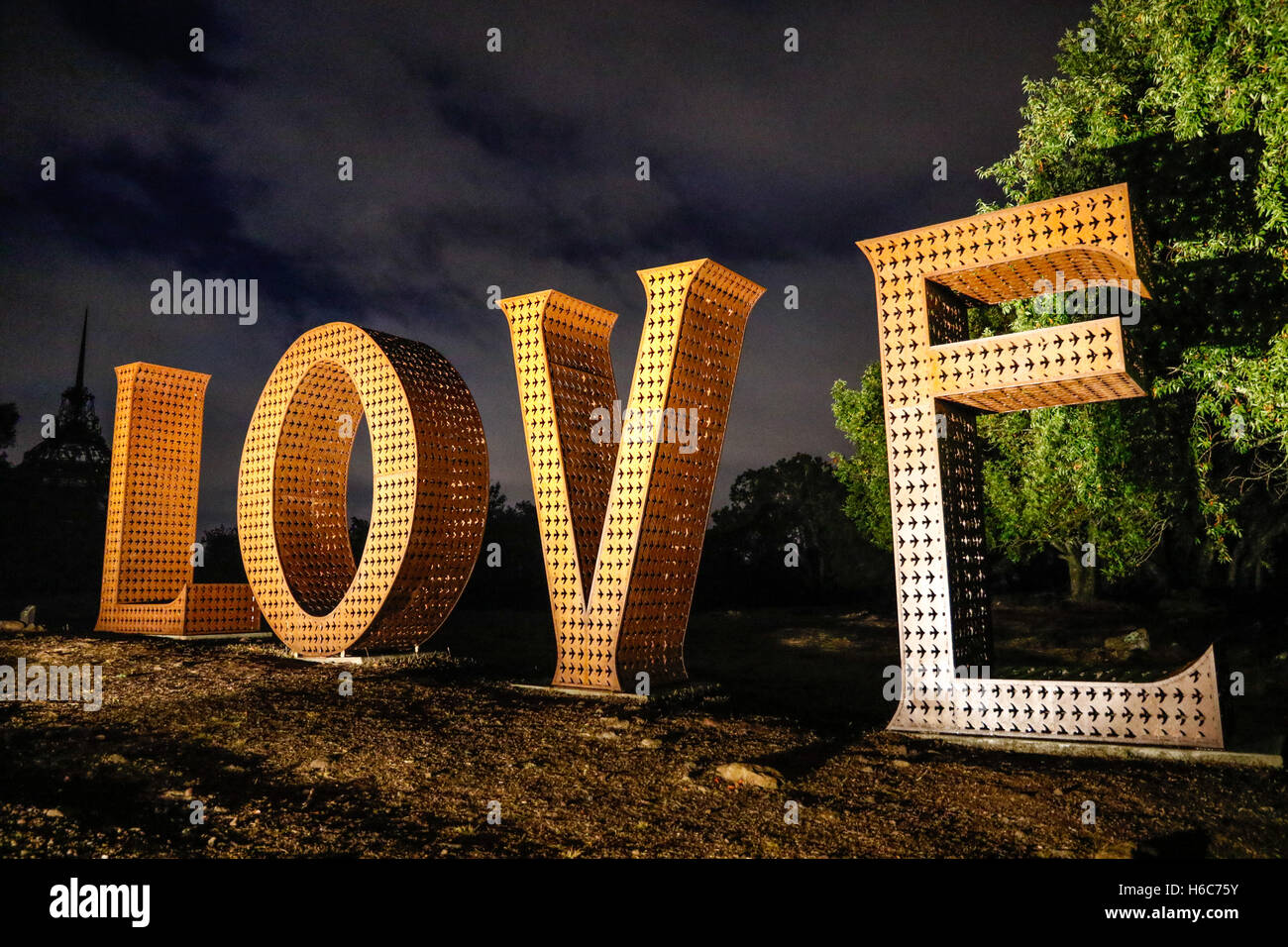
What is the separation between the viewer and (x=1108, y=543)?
1348 cm

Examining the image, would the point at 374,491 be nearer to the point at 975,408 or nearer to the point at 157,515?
the point at 157,515

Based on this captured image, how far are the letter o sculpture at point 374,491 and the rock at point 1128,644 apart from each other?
1154 cm

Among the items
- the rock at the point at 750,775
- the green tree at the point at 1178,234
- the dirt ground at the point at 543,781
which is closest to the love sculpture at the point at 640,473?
the dirt ground at the point at 543,781

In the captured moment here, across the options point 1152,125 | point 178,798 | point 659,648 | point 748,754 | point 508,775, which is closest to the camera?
point 178,798

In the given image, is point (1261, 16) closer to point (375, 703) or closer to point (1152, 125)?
point (1152, 125)

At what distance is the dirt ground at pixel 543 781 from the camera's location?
4863mm

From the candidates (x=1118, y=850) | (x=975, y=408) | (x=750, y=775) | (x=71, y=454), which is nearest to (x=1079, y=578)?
(x=975, y=408)

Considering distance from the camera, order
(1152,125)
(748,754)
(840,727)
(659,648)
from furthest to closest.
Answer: (1152,125)
(659,648)
(840,727)
(748,754)

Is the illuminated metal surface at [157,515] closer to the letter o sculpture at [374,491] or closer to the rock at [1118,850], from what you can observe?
the letter o sculpture at [374,491]

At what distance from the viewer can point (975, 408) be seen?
8.38 m
